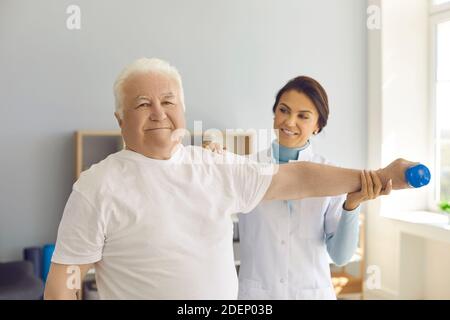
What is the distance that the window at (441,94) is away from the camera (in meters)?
2.54

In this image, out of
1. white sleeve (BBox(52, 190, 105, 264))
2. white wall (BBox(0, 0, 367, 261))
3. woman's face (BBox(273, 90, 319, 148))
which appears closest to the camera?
white sleeve (BBox(52, 190, 105, 264))

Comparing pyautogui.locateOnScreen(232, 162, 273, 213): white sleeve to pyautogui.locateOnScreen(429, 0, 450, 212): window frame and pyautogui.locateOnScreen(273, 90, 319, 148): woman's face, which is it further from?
pyautogui.locateOnScreen(429, 0, 450, 212): window frame

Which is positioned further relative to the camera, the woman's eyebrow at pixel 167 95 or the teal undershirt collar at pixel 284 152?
the teal undershirt collar at pixel 284 152

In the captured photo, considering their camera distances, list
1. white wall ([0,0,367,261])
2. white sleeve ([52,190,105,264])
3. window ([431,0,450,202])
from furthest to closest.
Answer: window ([431,0,450,202]), white wall ([0,0,367,261]), white sleeve ([52,190,105,264])

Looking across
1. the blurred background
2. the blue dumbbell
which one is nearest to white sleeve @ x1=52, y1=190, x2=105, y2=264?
the blue dumbbell

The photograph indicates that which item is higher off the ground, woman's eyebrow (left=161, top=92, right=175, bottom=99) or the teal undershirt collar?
woman's eyebrow (left=161, top=92, right=175, bottom=99)

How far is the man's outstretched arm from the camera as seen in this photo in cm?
69

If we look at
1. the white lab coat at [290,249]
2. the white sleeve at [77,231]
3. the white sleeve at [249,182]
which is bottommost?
the white lab coat at [290,249]

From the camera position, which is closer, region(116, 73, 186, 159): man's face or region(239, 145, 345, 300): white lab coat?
region(116, 73, 186, 159): man's face

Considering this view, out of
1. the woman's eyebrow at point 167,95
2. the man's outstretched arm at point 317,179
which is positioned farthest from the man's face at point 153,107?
the man's outstretched arm at point 317,179

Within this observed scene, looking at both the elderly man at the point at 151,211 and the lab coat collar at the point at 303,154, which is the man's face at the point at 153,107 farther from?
the lab coat collar at the point at 303,154

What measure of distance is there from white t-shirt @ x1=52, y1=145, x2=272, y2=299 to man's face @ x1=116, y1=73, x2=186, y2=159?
0.03 meters

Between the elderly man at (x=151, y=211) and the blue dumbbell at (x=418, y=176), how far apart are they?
0.17 metres

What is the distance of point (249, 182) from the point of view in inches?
26.7
